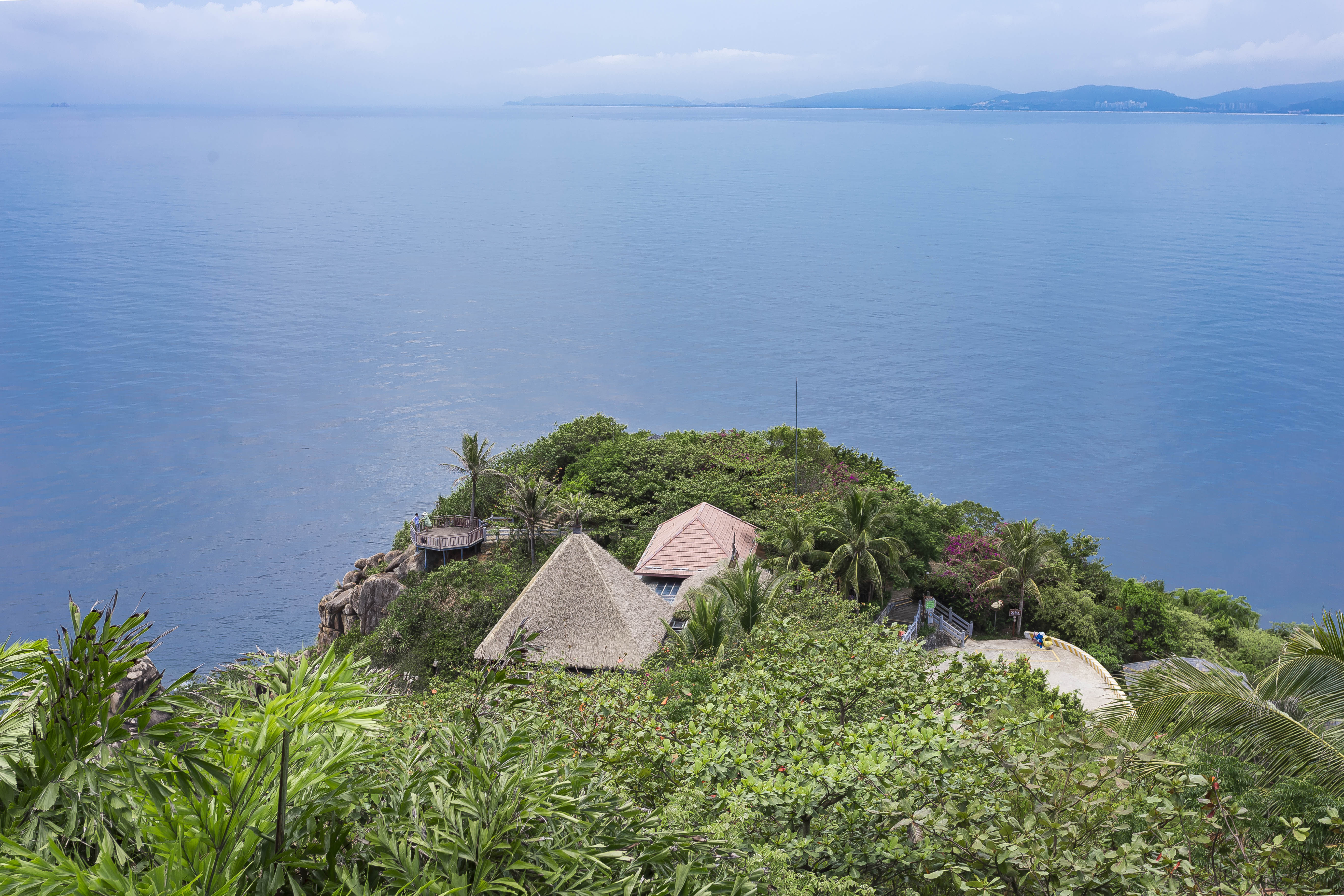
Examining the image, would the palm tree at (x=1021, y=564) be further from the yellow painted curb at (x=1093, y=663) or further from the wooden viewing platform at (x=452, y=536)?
the wooden viewing platform at (x=452, y=536)

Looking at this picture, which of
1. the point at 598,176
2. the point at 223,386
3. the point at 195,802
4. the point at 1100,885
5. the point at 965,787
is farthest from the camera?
the point at 598,176

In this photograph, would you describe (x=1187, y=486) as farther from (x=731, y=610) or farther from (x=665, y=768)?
(x=665, y=768)


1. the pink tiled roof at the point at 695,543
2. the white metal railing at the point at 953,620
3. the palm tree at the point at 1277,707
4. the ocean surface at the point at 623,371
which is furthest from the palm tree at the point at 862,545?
the ocean surface at the point at 623,371

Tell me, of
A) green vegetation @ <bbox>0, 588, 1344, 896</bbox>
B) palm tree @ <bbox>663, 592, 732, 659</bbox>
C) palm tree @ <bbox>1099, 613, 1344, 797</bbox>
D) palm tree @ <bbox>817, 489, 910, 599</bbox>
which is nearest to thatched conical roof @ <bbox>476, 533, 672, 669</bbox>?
palm tree @ <bbox>663, 592, 732, 659</bbox>

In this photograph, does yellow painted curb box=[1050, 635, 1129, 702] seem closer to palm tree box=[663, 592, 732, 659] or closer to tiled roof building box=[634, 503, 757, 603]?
palm tree box=[663, 592, 732, 659]

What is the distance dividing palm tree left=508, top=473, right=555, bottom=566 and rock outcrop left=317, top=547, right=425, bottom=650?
4.76 metres

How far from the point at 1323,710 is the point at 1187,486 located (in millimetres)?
64712

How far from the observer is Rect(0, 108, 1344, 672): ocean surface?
59531 mm

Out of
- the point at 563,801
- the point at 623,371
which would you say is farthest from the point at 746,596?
the point at 623,371

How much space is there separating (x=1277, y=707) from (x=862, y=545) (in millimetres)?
18199

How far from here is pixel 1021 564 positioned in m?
29.2

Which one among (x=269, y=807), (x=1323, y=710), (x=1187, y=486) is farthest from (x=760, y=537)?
(x=1187, y=486)

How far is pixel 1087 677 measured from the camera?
24.8 m

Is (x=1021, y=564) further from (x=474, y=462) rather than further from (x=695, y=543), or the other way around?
(x=474, y=462)
